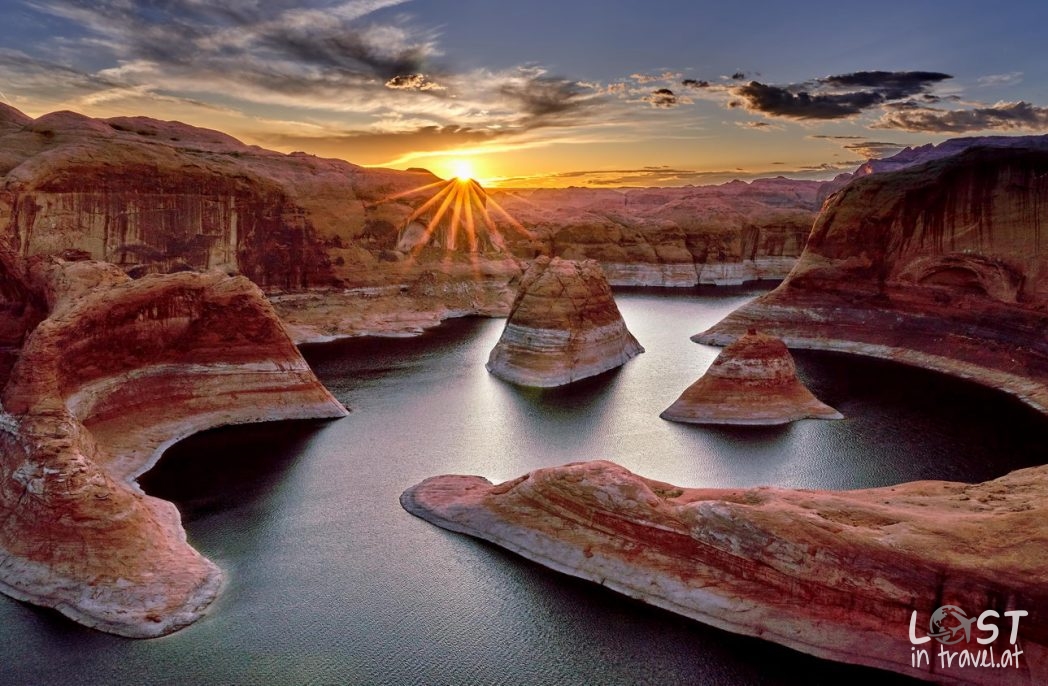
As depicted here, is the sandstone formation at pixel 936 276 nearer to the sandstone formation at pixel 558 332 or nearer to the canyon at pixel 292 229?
the sandstone formation at pixel 558 332

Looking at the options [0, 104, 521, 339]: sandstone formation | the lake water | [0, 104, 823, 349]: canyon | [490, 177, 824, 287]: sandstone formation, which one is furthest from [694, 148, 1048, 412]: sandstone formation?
[490, 177, 824, 287]: sandstone formation

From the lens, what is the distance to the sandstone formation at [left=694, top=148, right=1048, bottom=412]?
39906mm

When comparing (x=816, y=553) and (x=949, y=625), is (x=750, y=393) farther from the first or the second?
(x=949, y=625)

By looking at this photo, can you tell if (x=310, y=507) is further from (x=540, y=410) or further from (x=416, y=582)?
(x=540, y=410)

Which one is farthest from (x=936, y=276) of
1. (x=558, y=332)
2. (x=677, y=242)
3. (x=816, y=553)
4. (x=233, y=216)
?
(x=233, y=216)

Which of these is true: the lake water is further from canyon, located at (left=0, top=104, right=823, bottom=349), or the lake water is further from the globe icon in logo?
canyon, located at (left=0, top=104, right=823, bottom=349)

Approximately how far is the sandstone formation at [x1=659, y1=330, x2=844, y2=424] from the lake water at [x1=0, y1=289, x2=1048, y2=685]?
1076 mm

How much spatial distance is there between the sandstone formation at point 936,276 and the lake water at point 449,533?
3.36 metres

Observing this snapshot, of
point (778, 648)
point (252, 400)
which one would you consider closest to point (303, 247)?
point (252, 400)

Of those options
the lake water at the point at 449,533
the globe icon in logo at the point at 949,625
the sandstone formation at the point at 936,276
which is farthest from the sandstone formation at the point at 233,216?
the globe icon in logo at the point at 949,625

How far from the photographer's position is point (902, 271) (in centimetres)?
4831

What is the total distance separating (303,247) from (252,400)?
31.2 meters

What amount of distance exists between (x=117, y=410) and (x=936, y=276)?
160 feet

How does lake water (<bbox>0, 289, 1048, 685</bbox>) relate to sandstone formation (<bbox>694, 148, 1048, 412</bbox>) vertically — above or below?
below
